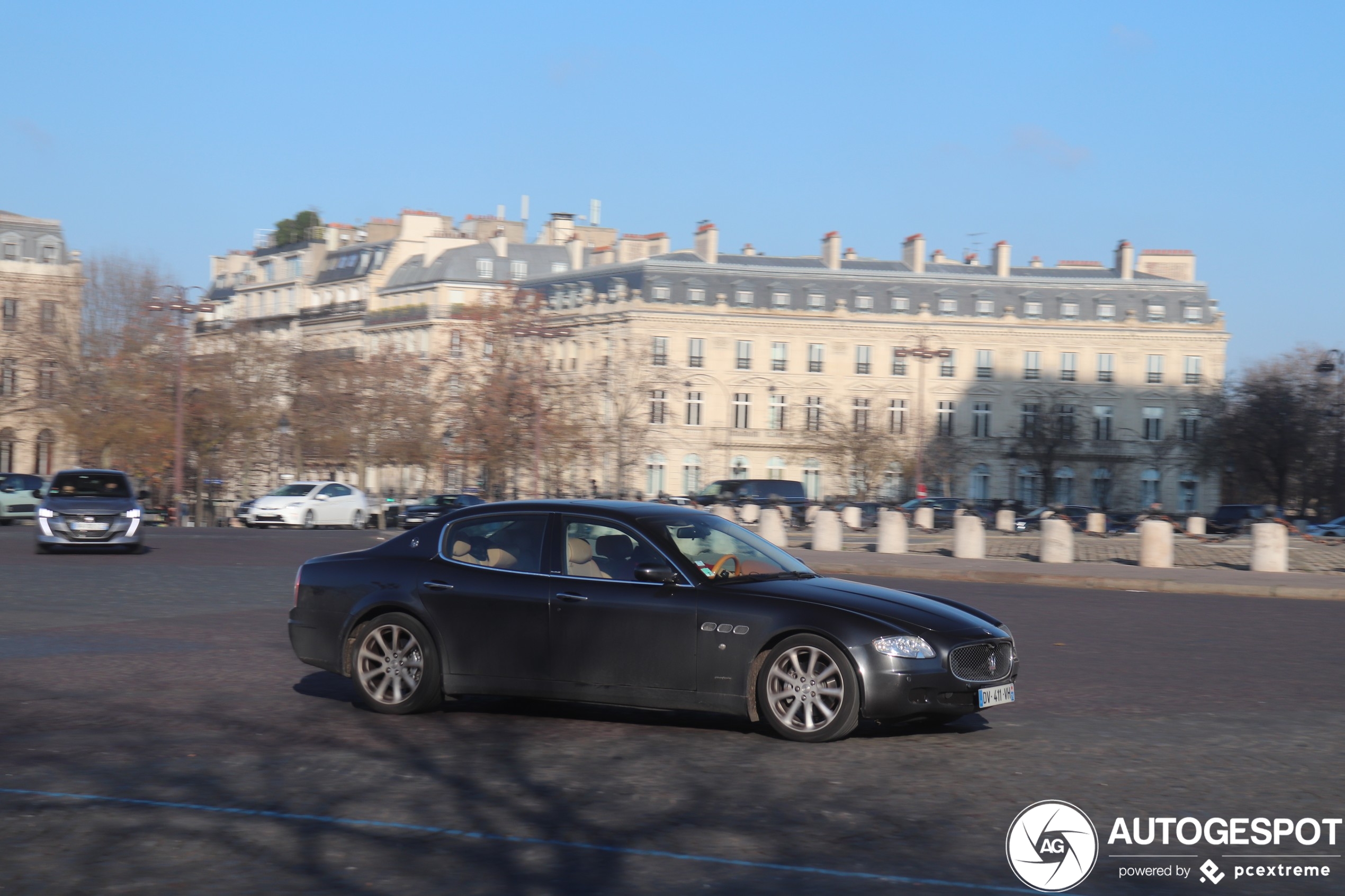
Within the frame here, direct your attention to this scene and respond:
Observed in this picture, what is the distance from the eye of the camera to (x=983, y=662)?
947 centimetres

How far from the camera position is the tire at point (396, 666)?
10195 millimetres

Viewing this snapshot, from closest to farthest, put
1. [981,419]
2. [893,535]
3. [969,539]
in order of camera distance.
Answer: [969,539]
[893,535]
[981,419]

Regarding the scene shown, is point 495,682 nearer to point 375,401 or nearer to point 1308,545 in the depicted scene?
point 1308,545

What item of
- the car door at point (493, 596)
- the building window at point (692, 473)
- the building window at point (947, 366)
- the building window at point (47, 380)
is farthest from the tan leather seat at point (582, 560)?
the building window at point (947, 366)

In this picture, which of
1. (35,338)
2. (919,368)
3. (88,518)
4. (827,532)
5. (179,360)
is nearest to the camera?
(88,518)

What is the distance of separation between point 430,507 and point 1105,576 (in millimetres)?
34162

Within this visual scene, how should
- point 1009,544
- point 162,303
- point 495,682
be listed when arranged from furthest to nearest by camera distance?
point 162,303 < point 1009,544 < point 495,682

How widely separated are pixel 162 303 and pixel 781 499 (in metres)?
26.8

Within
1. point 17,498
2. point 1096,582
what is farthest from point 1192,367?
point 1096,582

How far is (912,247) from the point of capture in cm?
10431

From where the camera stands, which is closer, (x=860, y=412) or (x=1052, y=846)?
(x=1052, y=846)

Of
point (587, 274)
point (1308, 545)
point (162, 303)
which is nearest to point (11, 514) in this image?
point (162, 303)

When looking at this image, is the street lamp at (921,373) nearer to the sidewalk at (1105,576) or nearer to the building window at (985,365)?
the building window at (985,365)

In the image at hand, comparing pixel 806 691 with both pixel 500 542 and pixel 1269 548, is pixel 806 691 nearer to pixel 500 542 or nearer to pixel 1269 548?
pixel 500 542
